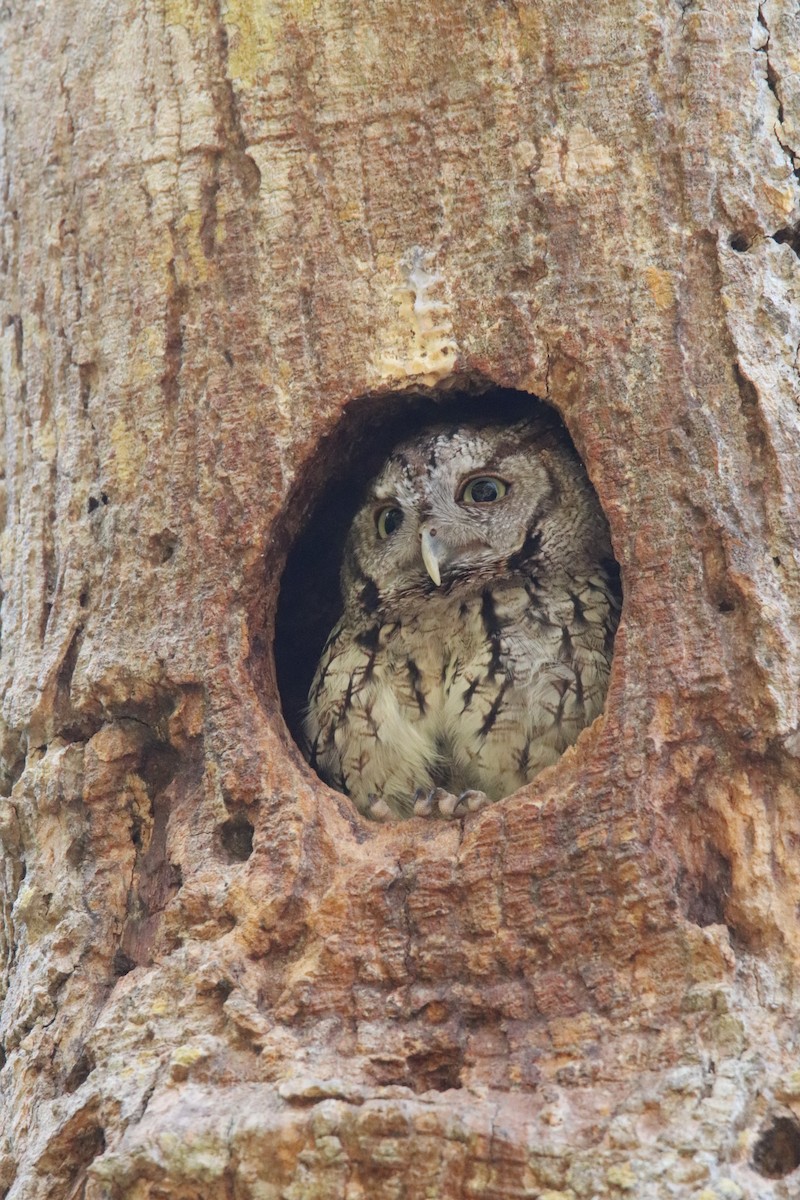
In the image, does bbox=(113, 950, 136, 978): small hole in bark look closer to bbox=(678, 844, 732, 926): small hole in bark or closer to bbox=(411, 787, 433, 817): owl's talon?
bbox=(411, 787, 433, 817): owl's talon

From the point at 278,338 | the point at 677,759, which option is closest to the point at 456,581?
the point at 278,338

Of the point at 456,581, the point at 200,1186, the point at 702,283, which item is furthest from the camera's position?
the point at 456,581

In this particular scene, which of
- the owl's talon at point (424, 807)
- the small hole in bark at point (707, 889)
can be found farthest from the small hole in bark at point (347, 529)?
the small hole in bark at point (707, 889)

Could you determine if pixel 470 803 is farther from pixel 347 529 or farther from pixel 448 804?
pixel 347 529

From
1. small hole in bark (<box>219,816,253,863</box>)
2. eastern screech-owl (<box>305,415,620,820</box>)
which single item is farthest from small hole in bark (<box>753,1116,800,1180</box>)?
eastern screech-owl (<box>305,415,620,820</box>)

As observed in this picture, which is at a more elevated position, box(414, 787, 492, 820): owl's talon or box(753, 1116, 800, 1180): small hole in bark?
box(414, 787, 492, 820): owl's talon

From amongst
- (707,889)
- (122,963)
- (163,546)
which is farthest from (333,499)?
(707,889)

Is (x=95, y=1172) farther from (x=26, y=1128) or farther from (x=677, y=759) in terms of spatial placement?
(x=677, y=759)
